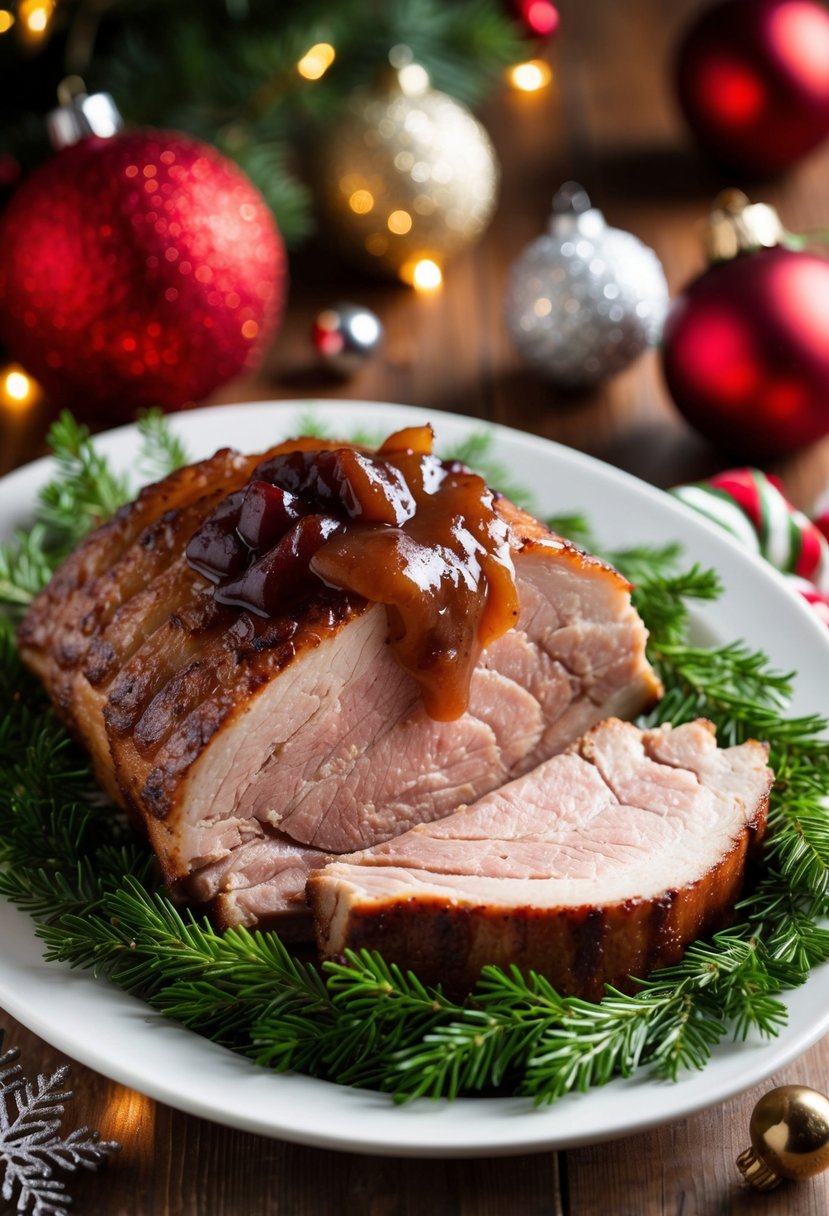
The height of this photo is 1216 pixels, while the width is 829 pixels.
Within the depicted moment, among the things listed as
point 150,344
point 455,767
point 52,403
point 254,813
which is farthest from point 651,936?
point 52,403

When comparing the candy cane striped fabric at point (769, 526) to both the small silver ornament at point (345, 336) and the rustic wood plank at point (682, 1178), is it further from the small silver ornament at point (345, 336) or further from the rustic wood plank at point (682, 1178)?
the rustic wood plank at point (682, 1178)

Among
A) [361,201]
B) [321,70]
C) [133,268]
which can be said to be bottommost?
[361,201]

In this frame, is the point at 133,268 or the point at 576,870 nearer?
the point at 576,870

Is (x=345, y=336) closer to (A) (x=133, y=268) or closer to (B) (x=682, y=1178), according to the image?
(A) (x=133, y=268)

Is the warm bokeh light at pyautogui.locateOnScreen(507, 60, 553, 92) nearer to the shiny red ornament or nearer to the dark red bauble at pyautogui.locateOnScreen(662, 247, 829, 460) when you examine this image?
the shiny red ornament

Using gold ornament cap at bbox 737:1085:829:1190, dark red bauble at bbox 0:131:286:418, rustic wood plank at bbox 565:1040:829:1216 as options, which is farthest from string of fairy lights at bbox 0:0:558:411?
gold ornament cap at bbox 737:1085:829:1190

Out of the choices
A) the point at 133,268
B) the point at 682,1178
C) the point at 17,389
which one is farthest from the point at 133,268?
the point at 682,1178
